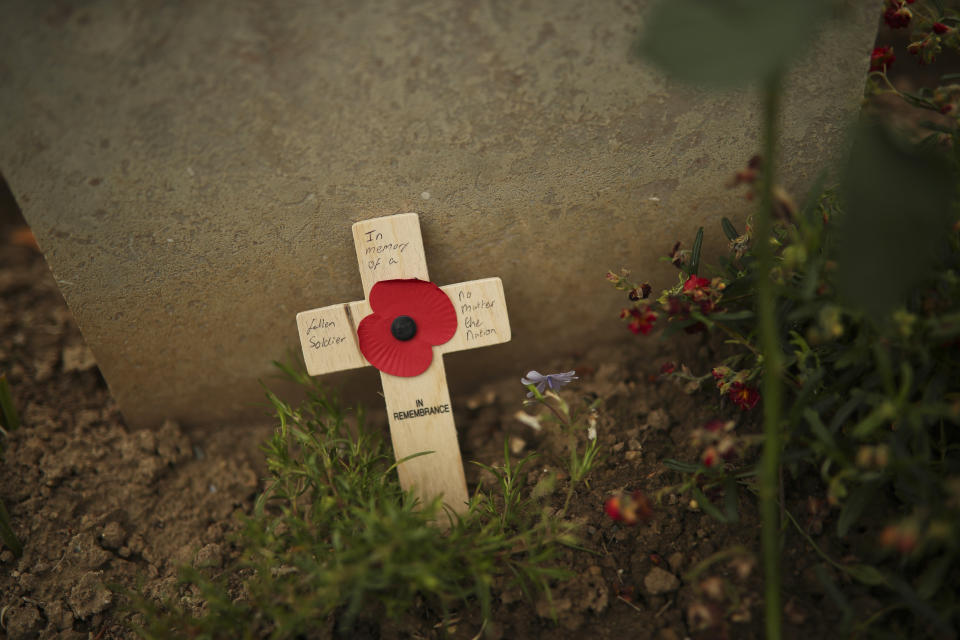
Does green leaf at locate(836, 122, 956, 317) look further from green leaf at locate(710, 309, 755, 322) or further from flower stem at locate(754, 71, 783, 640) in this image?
green leaf at locate(710, 309, 755, 322)

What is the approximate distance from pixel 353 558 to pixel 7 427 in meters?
1.24

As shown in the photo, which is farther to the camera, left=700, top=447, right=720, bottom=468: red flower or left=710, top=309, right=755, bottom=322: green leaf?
left=710, top=309, right=755, bottom=322: green leaf

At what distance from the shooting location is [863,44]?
148cm

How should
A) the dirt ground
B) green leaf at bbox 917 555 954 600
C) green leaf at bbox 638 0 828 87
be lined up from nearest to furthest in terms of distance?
green leaf at bbox 638 0 828 87
green leaf at bbox 917 555 954 600
the dirt ground

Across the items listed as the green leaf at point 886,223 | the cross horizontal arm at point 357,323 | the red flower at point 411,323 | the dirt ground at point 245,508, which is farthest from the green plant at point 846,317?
the red flower at point 411,323

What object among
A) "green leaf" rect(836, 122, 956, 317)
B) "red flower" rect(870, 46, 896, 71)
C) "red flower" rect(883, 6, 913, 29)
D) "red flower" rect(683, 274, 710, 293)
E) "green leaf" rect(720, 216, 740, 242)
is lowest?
"red flower" rect(683, 274, 710, 293)

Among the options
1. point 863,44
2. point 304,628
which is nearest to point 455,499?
point 304,628

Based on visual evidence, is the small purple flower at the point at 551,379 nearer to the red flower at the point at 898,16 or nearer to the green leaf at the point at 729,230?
the green leaf at the point at 729,230

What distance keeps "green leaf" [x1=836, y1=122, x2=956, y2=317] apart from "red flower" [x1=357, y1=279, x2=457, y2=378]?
0.87 metres

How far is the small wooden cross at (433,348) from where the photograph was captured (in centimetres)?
157

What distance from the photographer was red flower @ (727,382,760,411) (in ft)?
4.64

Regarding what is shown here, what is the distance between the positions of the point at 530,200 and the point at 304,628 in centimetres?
109

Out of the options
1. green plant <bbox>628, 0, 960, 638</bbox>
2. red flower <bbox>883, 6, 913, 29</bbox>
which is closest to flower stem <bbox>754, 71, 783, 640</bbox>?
green plant <bbox>628, 0, 960, 638</bbox>

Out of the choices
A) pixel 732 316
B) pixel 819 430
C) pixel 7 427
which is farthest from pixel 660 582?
pixel 7 427
